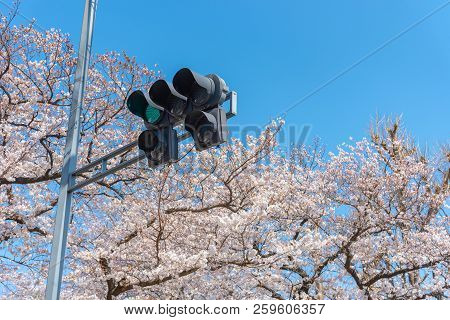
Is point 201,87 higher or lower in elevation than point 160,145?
higher

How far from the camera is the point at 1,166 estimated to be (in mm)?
7863

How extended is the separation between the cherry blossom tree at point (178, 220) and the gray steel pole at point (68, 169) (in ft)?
9.65

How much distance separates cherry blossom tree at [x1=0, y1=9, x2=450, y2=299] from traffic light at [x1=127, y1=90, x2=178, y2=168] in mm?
3875

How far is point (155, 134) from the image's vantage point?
3938mm

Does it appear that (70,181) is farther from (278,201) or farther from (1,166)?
(278,201)

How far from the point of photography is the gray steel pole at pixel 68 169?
167 inches

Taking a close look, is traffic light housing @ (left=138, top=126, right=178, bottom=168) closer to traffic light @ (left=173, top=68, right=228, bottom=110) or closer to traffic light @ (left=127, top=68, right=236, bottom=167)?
traffic light @ (left=127, top=68, right=236, bottom=167)

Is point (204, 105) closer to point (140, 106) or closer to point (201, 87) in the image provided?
point (201, 87)

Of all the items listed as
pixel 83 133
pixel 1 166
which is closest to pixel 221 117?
pixel 1 166

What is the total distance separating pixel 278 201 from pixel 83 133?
447cm

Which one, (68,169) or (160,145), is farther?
(68,169)

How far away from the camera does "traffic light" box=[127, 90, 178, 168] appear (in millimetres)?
3816

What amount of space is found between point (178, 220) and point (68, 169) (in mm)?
4604

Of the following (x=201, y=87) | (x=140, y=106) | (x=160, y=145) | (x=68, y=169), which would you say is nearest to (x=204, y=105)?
(x=201, y=87)
